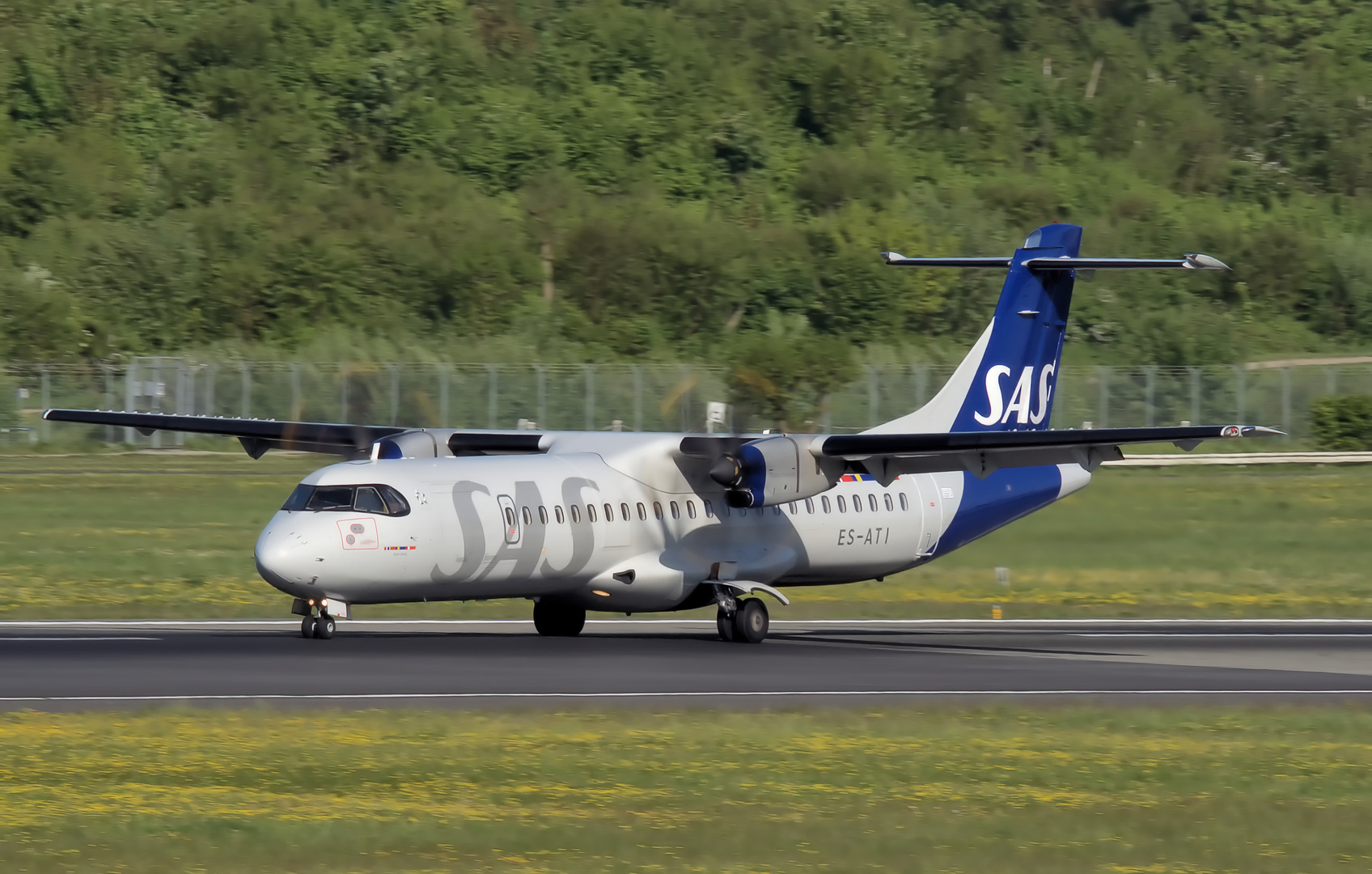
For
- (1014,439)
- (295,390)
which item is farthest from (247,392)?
(1014,439)

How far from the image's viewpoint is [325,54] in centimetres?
10306

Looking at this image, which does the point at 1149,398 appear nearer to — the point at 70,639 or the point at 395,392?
the point at 395,392

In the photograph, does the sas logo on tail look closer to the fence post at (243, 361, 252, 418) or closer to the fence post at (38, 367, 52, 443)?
the fence post at (243, 361, 252, 418)

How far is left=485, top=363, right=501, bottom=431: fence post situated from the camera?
2210 inches

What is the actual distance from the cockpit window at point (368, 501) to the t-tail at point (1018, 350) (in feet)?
31.7

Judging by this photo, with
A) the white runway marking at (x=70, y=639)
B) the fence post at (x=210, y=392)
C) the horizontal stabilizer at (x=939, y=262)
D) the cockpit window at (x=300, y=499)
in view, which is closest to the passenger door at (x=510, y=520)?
the cockpit window at (x=300, y=499)

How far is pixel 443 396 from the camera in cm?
5756

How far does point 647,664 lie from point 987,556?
12758 millimetres

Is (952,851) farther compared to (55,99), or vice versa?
(55,99)

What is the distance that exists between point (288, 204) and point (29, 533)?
2134 inches

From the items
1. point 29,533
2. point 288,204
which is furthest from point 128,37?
point 29,533

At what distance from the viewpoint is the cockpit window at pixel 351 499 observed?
73.6ft

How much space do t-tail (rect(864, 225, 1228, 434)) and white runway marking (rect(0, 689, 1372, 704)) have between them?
1001 cm

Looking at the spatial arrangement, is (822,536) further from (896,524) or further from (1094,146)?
(1094,146)
